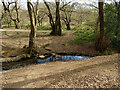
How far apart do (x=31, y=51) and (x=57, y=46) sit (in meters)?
3.26

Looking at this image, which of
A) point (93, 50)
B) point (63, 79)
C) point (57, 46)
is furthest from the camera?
point (57, 46)

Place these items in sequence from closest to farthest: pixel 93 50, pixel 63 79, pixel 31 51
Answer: pixel 63 79
pixel 31 51
pixel 93 50

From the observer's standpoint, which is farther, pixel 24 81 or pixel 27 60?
pixel 27 60

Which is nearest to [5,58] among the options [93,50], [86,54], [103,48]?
[86,54]

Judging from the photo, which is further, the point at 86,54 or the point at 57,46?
the point at 57,46

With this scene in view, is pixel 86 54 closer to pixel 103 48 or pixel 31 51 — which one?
pixel 103 48

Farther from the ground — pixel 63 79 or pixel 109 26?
pixel 109 26

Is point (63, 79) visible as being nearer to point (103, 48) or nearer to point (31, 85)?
point (31, 85)

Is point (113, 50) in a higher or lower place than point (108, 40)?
lower

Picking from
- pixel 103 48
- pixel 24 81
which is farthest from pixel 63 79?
pixel 103 48

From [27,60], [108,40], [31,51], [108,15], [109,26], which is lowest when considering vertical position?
[27,60]

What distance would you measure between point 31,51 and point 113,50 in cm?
800

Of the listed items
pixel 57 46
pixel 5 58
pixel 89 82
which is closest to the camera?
pixel 89 82

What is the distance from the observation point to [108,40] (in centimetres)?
1027
